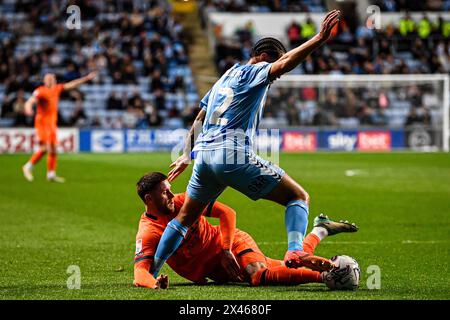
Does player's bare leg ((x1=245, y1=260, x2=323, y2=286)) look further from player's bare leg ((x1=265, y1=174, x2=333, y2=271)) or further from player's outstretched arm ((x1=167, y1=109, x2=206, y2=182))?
player's outstretched arm ((x1=167, y1=109, x2=206, y2=182))

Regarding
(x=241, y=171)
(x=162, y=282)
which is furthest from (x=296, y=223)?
(x=162, y=282)

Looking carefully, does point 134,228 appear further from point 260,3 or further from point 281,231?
point 260,3

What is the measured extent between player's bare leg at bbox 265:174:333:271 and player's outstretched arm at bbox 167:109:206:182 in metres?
1.00

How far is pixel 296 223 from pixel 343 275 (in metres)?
0.67

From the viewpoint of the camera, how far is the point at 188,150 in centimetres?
791

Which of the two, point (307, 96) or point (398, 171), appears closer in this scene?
point (398, 171)

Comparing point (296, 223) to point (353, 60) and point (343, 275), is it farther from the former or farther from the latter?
point (353, 60)

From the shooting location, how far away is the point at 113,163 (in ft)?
87.3

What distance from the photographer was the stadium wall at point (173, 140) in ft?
105

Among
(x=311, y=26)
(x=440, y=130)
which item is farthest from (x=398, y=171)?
(x=311, y=26)

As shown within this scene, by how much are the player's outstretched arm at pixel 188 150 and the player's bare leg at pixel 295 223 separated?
1.00 m

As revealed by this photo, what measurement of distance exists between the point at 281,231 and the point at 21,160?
16.9 m

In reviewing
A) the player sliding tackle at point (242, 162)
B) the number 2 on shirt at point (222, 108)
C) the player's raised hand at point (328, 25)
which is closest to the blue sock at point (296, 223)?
the player sliding tackle at point (242, 162)

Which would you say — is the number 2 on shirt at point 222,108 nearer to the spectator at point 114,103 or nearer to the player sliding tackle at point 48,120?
the player sliding tackle at point 48,120
